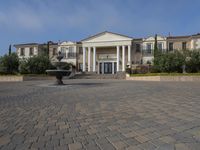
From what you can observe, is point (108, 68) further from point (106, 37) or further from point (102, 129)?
point (102, 129)

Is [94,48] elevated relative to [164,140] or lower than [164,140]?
elevated

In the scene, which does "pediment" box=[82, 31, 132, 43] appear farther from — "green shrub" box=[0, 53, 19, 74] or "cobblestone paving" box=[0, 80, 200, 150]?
"cobblestone paving" box=[0, 80, 200, 150]

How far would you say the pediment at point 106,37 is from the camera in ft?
123

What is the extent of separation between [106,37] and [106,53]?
340 centimetres

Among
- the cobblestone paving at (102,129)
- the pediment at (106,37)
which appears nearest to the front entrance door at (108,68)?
the pediment at (106,37)

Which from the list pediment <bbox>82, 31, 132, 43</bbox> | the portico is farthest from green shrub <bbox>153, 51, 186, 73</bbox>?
pediment <bbox>82, 31, 132, 43</bbox>

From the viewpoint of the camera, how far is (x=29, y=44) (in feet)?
149

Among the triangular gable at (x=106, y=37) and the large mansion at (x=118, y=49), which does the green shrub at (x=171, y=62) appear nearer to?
the large mansion at (x=118, y=49)

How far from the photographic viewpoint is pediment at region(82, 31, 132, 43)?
123 feet

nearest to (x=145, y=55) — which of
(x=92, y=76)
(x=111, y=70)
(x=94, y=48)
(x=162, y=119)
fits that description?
(x=111, y=70)

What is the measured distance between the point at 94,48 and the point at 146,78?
52.6ft

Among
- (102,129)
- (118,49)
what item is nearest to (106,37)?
(118,49)

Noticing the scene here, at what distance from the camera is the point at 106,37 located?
125ft

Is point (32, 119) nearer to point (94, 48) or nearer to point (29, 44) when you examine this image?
point (94, 48)
